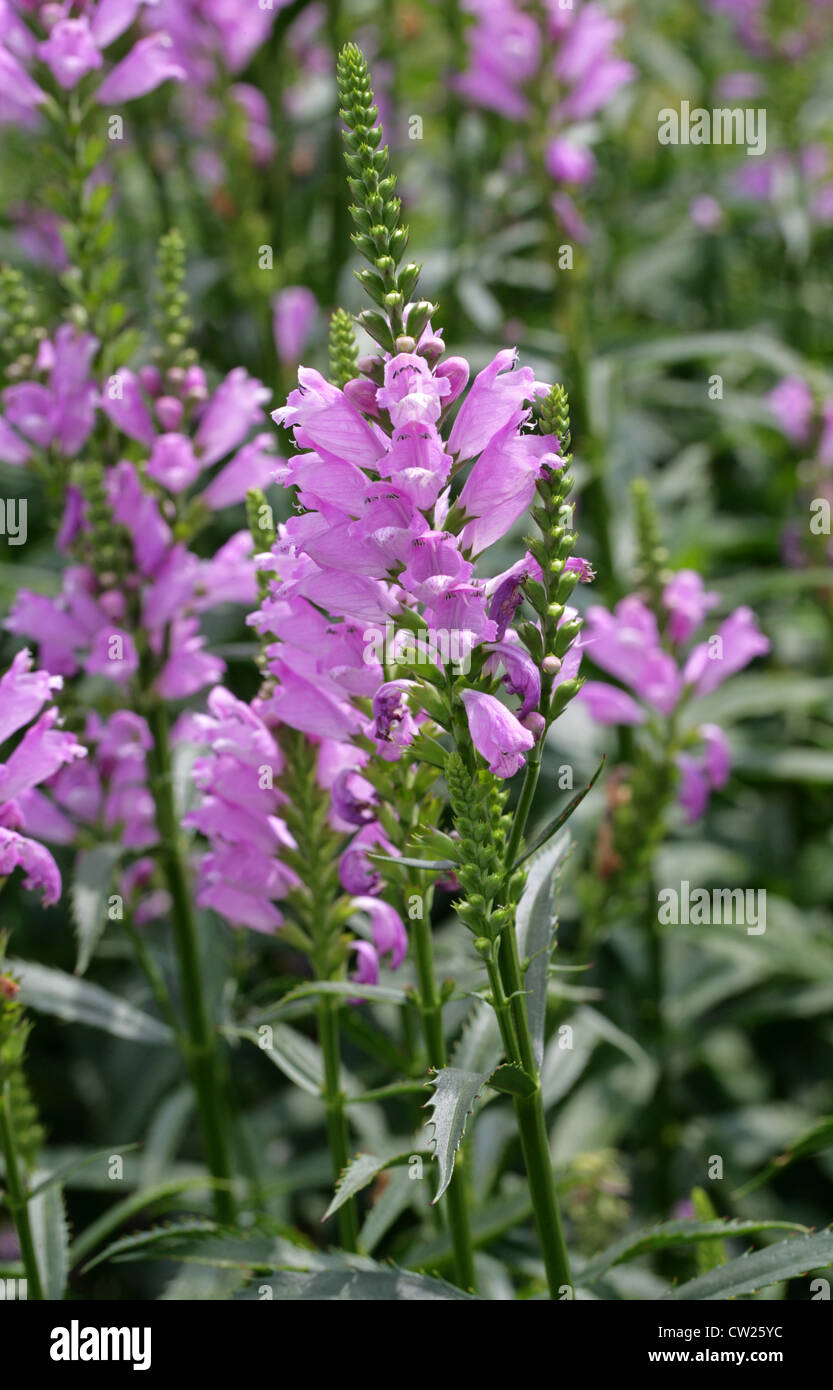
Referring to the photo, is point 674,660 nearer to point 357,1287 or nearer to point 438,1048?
point 438,1048

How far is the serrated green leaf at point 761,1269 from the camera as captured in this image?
185 centimetres

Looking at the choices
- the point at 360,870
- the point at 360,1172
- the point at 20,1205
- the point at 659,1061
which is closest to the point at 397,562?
the point at 360,870

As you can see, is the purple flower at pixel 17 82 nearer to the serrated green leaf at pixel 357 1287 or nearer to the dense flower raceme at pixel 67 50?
the dense flower raceme at pixel 67 50

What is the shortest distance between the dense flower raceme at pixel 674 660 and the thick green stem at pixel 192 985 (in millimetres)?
1108

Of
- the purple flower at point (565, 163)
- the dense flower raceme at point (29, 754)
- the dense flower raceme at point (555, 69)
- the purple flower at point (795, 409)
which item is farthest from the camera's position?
the purple flower at point (795, 409)

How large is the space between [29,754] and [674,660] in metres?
1.81

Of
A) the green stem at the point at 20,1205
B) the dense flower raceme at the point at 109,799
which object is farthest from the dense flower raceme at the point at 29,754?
the dense flower raceme at the point at 109,799

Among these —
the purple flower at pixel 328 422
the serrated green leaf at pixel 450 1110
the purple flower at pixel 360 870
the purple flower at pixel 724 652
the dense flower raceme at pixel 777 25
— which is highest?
the dense flower raceme at pixel 777 25

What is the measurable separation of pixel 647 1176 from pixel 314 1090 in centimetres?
185

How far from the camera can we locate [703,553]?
4348mm

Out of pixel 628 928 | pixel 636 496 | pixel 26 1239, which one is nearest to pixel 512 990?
pixel 26 1239

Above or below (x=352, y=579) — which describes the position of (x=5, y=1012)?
below

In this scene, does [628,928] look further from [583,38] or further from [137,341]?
[583,38]

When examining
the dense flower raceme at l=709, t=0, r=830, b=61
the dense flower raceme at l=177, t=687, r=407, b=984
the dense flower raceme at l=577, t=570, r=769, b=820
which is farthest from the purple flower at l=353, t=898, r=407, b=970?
the dense flower raceme at l=709, t=0, r=830, b=61
